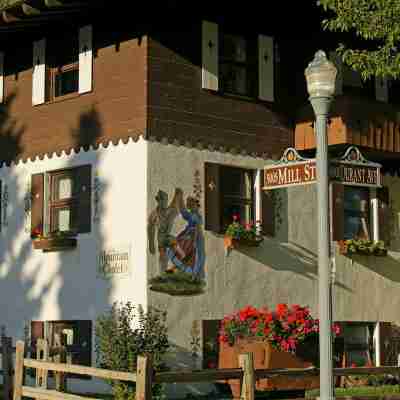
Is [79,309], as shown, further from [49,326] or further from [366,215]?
[366,215]

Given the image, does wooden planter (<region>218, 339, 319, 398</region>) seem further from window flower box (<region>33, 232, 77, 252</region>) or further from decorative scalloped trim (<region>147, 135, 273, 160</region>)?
window flower box (<region>33, 232, 77, 252</region>)

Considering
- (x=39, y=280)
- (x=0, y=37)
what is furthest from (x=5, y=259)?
(x=0, y=37)

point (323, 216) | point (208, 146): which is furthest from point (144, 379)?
point (208, 146)

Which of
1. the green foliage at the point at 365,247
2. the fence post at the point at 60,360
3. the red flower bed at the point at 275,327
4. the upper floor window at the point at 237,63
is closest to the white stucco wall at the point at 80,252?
the fence post at the point at 60,360

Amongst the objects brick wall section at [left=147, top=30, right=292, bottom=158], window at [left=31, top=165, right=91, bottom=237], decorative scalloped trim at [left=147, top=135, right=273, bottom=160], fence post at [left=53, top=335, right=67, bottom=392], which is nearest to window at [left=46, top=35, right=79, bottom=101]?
window at [left=31, top=165, right=91, bottom=237]

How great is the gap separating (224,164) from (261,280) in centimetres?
224

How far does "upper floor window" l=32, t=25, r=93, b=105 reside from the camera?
18.2 m

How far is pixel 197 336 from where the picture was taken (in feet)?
56.2

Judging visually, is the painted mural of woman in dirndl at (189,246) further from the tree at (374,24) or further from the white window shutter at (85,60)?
the tree at (374,24)

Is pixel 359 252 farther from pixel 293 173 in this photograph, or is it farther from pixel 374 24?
pixel 293 173

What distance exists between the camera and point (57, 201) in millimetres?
18547

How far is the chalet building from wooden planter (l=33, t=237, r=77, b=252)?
0.07 meters

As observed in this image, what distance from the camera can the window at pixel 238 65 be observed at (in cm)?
1834

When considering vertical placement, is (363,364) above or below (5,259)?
below
